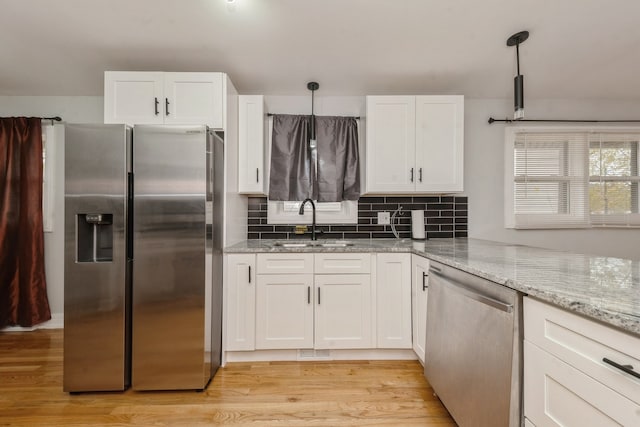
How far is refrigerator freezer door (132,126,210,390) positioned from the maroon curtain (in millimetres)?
1769

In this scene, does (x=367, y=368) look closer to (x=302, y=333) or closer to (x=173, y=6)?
(x=302, y=333)

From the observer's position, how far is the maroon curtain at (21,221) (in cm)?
272

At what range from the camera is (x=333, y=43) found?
2.01 m

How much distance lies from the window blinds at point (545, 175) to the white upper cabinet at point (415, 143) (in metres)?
0.90

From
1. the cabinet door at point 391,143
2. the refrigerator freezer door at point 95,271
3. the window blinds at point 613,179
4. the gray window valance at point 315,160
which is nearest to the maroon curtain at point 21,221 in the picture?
the refrigerator freezer door at point 95,271

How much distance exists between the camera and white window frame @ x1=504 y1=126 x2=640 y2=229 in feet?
9.61

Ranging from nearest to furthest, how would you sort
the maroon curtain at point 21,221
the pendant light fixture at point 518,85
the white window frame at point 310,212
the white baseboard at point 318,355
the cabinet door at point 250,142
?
1. the pendant light fixture at point 518,85
2. the white baseboard at point 318,355
3. the cabinet door at point 250,142
4. the maroon curtain at point 21,221
5. the white window frame at point 310,212

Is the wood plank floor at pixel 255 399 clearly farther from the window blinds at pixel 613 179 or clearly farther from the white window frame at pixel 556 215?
the window blinds at pixel 613 179

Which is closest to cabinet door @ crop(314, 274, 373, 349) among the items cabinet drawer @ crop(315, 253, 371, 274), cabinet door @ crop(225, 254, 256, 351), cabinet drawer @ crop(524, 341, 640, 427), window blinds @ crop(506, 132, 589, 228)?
cabinet drawer @ crop(315, 253, 371, 274)

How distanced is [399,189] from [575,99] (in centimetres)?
221

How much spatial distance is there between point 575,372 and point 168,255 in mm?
2017

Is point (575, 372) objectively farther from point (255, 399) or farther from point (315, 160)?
point (315, 160)

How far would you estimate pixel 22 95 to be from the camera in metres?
2.88

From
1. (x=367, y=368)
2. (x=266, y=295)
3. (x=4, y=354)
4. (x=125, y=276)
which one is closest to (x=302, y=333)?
(x=266, y=295)
